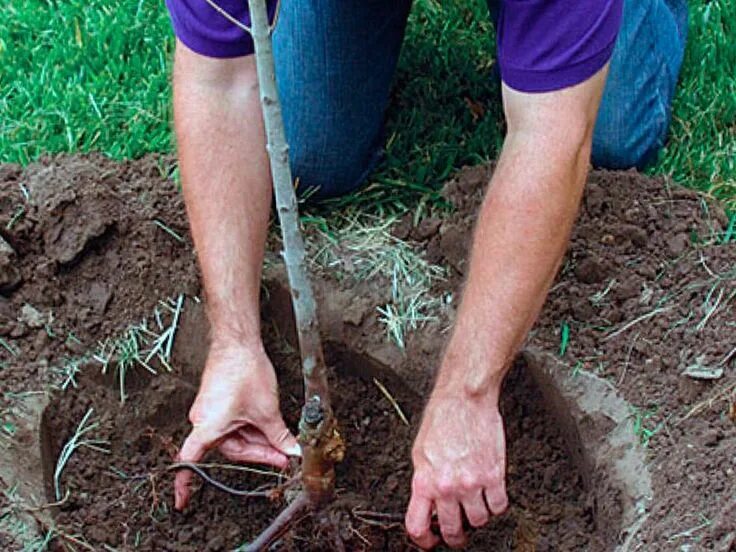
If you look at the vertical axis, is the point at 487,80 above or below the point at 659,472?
above

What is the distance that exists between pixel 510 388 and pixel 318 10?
99 centimetres

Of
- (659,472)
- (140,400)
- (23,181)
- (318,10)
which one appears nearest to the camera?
(659,472)

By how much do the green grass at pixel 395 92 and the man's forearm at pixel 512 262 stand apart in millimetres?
731

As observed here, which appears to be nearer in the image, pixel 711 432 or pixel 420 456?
pixel 420 456

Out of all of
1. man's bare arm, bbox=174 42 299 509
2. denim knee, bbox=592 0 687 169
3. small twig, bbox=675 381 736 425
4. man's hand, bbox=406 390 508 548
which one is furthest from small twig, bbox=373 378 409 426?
denim knee, bbox=592 0 687 169

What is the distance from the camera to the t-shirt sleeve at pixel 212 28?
2.25m

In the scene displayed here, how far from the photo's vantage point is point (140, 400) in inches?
95.2

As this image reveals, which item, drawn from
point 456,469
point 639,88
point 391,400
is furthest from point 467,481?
point 639,88

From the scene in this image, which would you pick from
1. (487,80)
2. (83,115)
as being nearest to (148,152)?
(83,115)

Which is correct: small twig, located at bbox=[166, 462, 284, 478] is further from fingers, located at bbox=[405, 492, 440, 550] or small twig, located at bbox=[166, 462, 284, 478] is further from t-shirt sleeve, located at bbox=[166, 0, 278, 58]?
t-shirt sleeve, located at bbox=[166, 0, 278, 58]

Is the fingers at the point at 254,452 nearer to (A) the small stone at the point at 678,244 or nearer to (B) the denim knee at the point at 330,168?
(B) the denim knee at the point at 330,168

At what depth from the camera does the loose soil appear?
7.27ft

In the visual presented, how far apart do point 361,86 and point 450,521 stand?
4.10ft

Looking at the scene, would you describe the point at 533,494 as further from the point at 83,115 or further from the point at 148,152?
the point at 83,115
